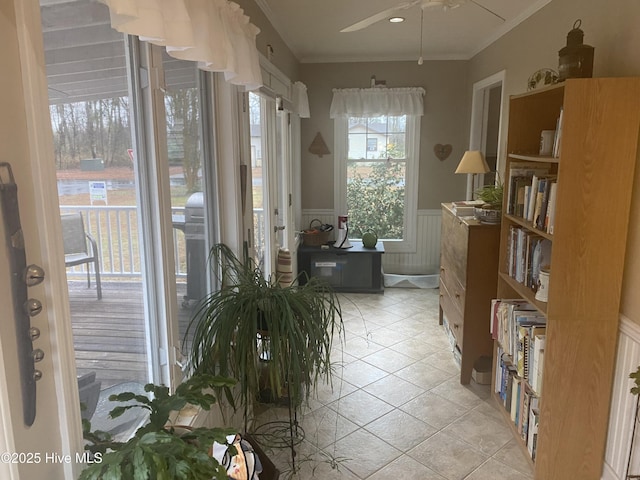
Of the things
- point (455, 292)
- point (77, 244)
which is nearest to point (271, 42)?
point (455, 292)

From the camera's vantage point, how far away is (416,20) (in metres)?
3.53

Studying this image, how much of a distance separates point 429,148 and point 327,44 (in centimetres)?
157

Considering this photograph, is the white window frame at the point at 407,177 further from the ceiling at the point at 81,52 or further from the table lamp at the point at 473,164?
the ceiling at the point at 81,52

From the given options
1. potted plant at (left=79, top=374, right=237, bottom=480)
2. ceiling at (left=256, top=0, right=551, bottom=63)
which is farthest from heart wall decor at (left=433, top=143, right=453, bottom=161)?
potted plant at (left=79, top=374, right=237, bottom=480)

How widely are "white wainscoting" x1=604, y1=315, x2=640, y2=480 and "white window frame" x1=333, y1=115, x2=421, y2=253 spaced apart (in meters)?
3.39

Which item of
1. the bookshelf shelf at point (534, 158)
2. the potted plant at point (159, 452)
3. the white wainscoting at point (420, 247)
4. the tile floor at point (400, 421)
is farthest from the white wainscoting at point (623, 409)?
the white wainscoting at point (420, 247)

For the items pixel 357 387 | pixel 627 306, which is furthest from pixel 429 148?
pixel 627 306

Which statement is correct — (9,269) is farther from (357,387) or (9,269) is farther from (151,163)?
(357,387)

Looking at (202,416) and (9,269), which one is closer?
(9,269)

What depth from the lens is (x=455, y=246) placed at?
10.5ft

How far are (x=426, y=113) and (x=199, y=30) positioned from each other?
3.93m

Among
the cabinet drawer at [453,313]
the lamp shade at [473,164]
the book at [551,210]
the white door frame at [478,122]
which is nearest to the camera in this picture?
the book at [551,210]

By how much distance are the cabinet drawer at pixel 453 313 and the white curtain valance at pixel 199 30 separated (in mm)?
1970

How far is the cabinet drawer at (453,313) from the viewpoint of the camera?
10.0 feet
